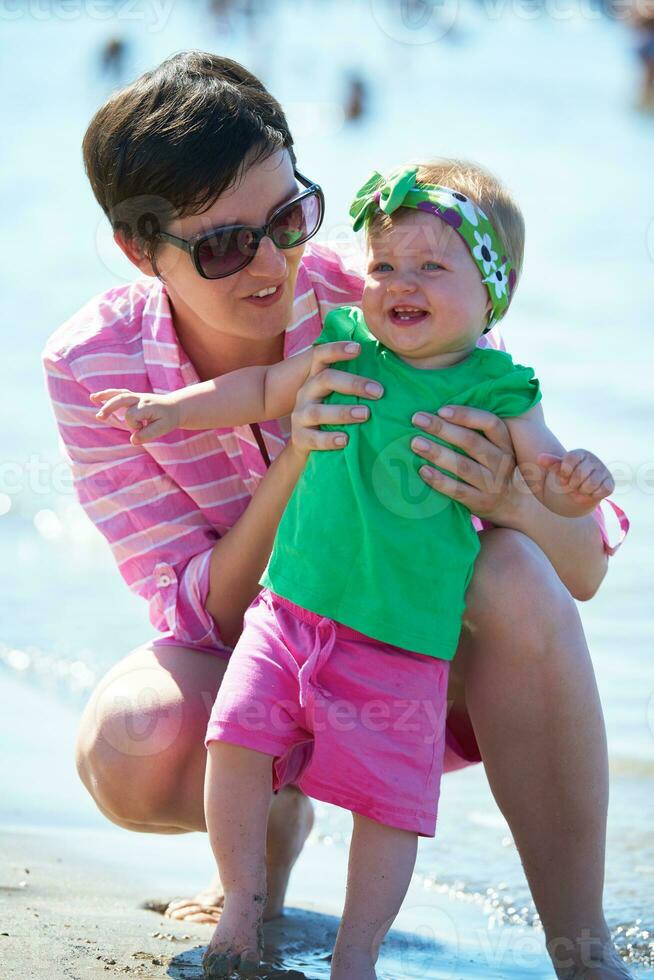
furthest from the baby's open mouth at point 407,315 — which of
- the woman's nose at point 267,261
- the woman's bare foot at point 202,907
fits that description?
the woman's bare foot at point 202,907

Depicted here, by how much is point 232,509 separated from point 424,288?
800mm

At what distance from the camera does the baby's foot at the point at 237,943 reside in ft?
6.88

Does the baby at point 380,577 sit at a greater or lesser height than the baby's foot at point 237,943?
greater

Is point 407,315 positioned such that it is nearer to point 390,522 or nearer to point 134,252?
point 390,522

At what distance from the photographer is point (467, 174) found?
7.77 feet

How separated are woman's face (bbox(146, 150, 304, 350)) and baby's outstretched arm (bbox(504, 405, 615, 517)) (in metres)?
0.58

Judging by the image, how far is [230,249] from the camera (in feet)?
8.38

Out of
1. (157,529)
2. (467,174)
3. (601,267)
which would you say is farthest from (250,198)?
(601,267)

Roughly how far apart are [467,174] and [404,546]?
652mm

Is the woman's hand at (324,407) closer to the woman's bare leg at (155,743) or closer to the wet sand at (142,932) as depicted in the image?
the woman's bare leg at (155,743)

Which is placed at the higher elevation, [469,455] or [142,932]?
[469,455]

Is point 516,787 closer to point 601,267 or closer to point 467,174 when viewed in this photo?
point 467,174
